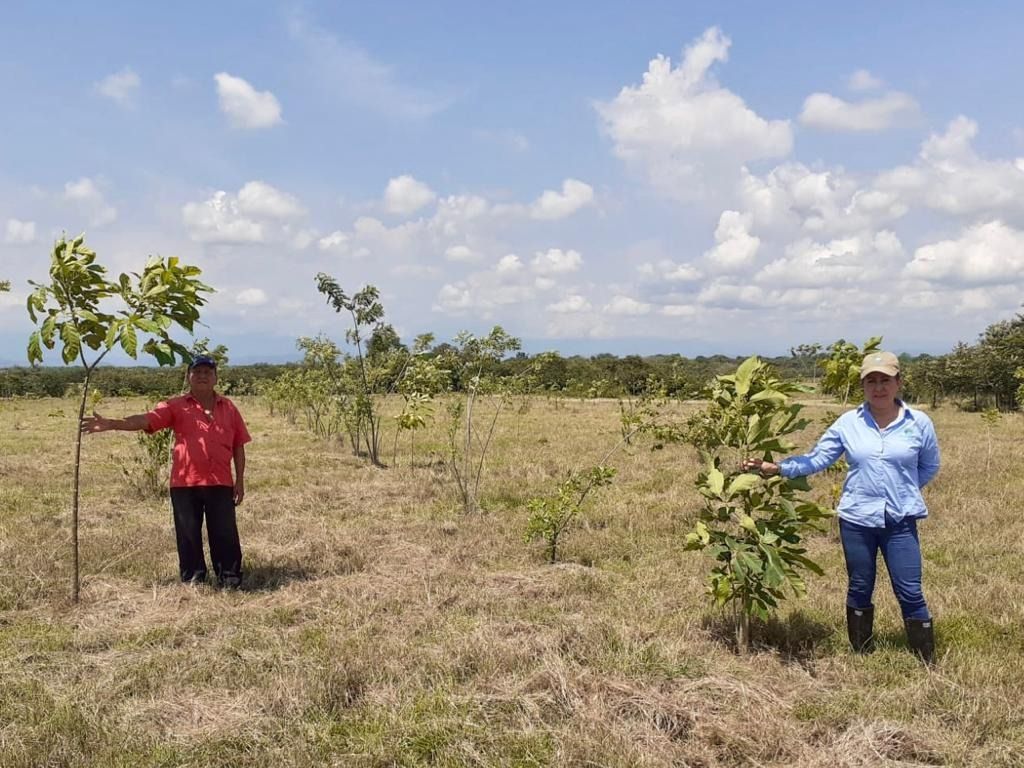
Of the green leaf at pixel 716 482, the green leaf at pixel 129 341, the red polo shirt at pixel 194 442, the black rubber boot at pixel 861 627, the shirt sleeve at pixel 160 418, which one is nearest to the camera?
the green leaf at pixel 716 482

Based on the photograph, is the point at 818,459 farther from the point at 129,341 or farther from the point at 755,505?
the point at 129,341

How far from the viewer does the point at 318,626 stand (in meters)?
4.93

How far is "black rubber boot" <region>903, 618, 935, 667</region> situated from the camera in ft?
13.7

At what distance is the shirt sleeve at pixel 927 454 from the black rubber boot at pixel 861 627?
880 millimetres

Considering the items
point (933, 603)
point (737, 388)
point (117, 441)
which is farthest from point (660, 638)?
point (117, 441)

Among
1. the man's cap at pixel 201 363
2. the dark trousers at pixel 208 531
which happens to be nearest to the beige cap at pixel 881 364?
the man's cap at pixel 201 363

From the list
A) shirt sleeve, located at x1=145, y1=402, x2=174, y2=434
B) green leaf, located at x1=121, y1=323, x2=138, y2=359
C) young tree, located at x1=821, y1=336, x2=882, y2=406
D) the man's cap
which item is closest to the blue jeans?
young tree, located at x1=821, y1=336, x2=882, y2=406

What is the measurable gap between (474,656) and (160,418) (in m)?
3.23

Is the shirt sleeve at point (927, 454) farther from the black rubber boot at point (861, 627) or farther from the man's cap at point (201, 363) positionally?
the man's cap at point (201, 363)

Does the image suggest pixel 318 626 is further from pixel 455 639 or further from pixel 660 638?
pixel 660 638

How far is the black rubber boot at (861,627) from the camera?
435cm

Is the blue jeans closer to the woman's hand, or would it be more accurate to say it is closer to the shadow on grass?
the shadow on grass

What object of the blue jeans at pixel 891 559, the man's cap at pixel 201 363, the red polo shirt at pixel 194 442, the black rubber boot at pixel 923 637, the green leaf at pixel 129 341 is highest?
the green leaf at pixel 129 341

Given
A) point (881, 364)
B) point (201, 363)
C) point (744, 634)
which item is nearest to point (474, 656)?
point (744, 634)
